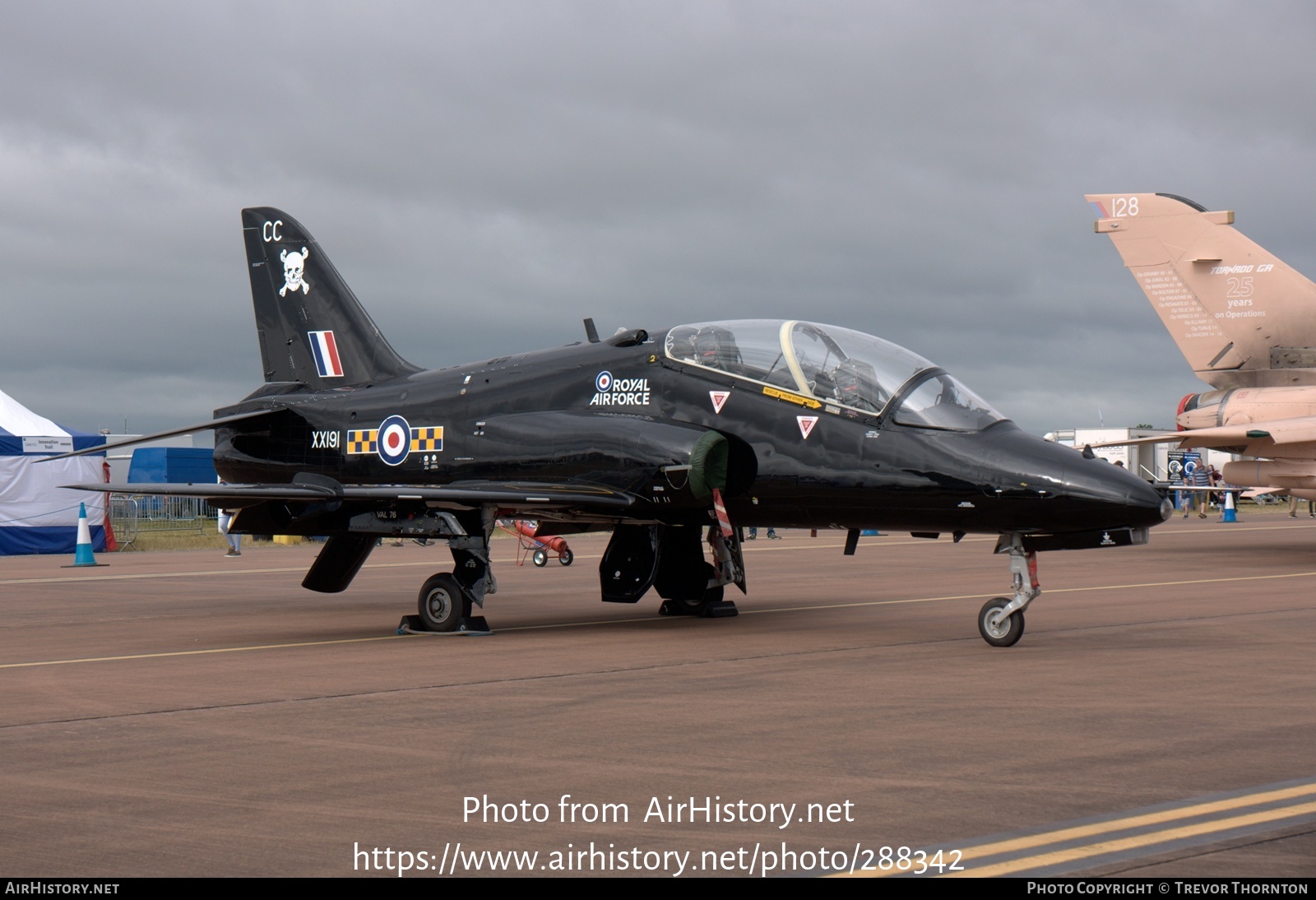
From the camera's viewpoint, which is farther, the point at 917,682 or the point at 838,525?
the point at 838,525

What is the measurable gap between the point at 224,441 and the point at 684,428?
6.41m

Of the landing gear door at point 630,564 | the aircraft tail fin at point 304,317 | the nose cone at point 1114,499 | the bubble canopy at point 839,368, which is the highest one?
the aircraft tail fin at point 304,317

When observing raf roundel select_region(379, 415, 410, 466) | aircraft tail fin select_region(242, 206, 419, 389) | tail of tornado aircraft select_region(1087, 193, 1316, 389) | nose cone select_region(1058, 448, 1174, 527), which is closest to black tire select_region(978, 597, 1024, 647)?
nose cone select_region(1058, 448, 1174, 527)

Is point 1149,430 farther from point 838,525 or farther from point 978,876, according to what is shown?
point 978,876

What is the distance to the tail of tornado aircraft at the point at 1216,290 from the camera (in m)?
23.2

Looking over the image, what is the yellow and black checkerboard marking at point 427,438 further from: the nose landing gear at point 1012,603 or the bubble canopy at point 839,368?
the nose landing gear at point 1012,603

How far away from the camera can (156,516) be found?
42156 mm

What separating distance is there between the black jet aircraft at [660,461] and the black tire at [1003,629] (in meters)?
0.03

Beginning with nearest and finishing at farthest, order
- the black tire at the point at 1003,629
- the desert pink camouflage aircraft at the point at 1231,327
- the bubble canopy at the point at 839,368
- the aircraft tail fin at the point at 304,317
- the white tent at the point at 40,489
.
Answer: the black tire at the point at 1003,629 < the bubble canopy at the point at 839,368 < the aircraft tail fin at the point at 304,317 < the desert pink camouflage aircraft at the point at 1231,327 < the white tent at the point at 40,489

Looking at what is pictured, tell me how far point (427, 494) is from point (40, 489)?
73.3 ft

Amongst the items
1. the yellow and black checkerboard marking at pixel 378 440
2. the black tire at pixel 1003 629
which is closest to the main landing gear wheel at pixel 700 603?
the yellow and black checkerboard marking at pixel 378 440

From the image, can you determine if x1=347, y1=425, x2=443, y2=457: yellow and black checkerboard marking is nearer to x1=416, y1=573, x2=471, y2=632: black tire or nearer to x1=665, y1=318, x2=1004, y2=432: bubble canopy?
x1=416, y1=573, x2=471, y2=632: black tire
